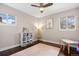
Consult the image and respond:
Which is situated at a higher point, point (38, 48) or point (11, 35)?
point (11, 35)

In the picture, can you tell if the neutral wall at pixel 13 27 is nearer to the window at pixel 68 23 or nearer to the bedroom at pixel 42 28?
the bedroom at pixel 42 28

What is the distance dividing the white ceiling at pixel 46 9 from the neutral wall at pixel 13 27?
6cm

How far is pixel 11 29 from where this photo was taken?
110 centimetres

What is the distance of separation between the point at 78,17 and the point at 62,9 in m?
0.24

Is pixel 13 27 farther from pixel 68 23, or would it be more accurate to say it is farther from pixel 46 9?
pixel 68 23

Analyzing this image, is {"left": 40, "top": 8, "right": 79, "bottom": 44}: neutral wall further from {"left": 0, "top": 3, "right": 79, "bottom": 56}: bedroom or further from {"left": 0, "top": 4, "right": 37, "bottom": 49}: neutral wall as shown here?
{"left": 0, "top": 4, "right": 37, "bottom": 49}: neutral wall

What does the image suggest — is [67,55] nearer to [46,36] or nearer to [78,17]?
[46,36]

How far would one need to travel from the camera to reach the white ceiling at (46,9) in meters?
1.04

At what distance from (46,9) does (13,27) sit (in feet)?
1.83

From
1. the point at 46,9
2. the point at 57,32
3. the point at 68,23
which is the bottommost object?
the point at 57,32

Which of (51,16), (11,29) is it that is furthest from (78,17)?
(11,29)

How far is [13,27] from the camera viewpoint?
1112 mm

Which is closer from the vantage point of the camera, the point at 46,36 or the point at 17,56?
the point at 17,56

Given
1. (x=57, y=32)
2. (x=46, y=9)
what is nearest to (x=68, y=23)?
(x=57, y=32)
